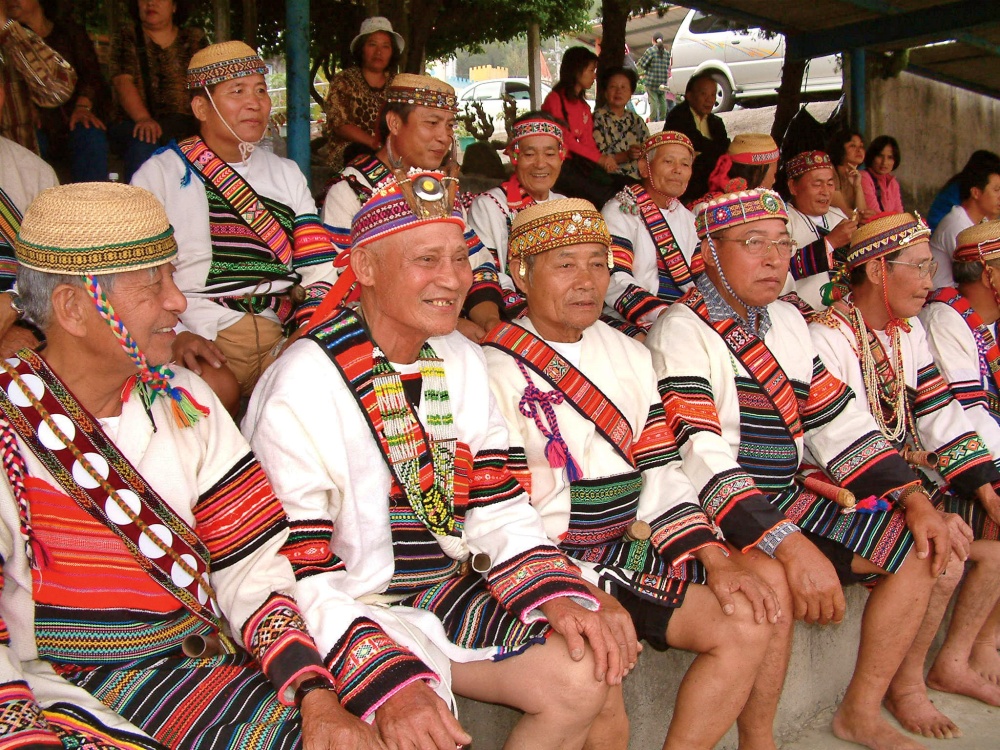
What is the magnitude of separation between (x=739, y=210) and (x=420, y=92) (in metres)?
1.72

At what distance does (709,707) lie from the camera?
288cm

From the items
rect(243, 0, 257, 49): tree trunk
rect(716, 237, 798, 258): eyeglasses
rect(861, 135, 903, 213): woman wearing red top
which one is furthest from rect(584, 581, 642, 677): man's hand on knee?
rect(243, 0, 257, 49): tree trunk

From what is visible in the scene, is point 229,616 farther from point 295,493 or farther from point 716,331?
point 716,331

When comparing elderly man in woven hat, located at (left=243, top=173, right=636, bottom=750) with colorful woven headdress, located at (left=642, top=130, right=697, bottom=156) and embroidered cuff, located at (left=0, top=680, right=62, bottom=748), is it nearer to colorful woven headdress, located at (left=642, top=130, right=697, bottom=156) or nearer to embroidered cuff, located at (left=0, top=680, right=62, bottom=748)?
embroidered cuff, located at (left=0, top=680, right=62, bottom=748)

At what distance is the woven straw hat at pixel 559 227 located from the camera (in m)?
3.18

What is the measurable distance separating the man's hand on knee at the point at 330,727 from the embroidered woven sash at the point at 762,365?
2.05 m

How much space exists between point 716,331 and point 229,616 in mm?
2074

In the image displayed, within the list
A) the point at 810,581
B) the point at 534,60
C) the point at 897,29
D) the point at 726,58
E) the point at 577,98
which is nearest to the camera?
the point at 810,581

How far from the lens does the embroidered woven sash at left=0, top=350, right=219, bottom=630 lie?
2.04m

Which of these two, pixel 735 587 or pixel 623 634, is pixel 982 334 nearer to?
pixel 735 587

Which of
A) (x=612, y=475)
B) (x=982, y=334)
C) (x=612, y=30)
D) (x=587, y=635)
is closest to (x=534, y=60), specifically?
(x=612, y=30)

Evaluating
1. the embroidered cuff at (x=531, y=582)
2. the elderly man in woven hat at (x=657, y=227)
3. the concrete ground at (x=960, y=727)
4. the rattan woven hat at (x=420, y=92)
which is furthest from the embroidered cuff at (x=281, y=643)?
the elderly man in woven hat at (x=657, y=227)

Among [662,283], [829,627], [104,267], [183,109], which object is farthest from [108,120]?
[829,627]

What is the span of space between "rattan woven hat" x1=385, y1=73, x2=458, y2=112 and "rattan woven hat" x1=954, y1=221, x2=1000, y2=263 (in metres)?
2.70
